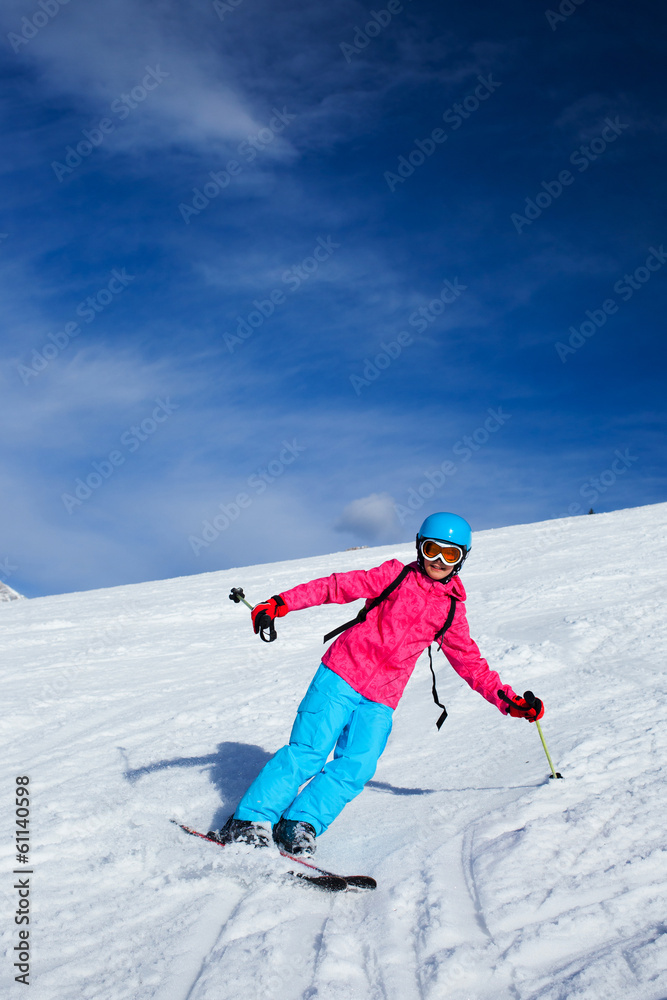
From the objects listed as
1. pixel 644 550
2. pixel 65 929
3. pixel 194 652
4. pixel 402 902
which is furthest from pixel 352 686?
pixel 644 550

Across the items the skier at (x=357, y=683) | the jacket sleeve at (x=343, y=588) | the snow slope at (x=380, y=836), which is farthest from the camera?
the jacket sleeve at (x=343, y=588)

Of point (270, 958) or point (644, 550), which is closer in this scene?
point (270, 958)

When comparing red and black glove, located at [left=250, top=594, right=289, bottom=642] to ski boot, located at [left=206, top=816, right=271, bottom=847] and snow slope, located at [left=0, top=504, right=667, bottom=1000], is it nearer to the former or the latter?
ski boot, located at [left=206, top=816, right=271, bottom=847]

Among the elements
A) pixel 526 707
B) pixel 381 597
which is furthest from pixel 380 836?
pixel 381 597

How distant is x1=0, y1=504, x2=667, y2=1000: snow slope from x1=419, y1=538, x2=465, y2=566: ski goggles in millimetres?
1281

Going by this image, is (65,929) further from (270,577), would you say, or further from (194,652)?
(270,577)

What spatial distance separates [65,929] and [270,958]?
3.20 ft

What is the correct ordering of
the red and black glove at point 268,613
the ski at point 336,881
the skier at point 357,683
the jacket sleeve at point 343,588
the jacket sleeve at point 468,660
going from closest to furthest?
the ski at point 336,881 < the skier at point 357,683 < the red and black glove at point 268,613 < the jacket sleeve at point 343,588 < the jacket sleeve at point 468,660

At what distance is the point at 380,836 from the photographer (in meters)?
3.46

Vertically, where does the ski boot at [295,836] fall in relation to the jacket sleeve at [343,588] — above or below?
below

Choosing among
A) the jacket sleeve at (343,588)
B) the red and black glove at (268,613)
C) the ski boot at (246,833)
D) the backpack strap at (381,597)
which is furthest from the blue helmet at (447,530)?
the ski boot at (246,833)

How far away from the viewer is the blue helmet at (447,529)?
360 centimetres

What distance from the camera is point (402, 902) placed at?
272 cm

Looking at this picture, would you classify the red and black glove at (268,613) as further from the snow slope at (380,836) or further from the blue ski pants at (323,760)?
the snow slope at (380,836)
